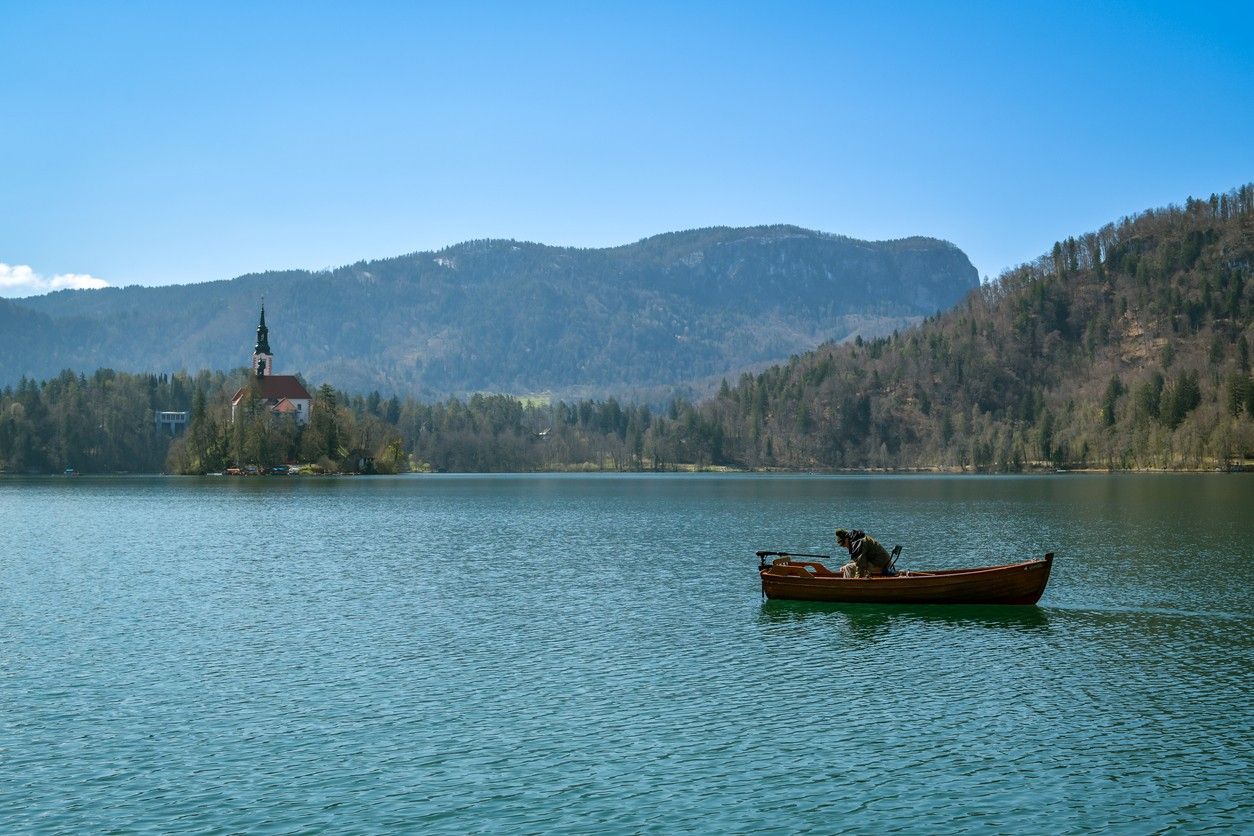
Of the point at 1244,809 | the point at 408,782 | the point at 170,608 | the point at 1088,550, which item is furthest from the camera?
the point at 1088,550

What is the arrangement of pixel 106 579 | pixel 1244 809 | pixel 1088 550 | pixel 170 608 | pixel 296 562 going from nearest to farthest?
1. pixel 1244 809
2. pixel 170 608
3. pixel 106 579
4. pixel 296 562
5. pixel 1088 550

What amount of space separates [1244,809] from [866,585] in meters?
24.7

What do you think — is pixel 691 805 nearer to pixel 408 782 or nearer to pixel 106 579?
pixel 408 782

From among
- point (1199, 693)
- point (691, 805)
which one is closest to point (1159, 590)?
point (1199, 693)

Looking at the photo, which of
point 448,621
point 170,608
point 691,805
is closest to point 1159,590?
point 448,621

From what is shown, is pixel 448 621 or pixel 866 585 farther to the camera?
pixel 866 585

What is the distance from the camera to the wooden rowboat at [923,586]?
4459 cm

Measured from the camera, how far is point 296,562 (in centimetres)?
6294

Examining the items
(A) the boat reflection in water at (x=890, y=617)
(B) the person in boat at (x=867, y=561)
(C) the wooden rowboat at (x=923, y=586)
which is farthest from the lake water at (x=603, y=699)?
(B) the person in boat at (x=867, y=561)

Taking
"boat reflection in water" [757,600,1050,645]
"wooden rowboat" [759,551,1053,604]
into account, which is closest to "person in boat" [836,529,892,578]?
"wooden rowboat" [759,551,1053,604]

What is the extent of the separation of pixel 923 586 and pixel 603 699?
65.1 feet

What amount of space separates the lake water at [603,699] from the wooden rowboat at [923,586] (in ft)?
2.33

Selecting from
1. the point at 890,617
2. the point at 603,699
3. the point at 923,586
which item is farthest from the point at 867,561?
Result: the point at 603,699

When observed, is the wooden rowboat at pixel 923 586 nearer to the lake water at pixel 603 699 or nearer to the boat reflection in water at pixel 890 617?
the boat reflection in water at pixel 890 617
